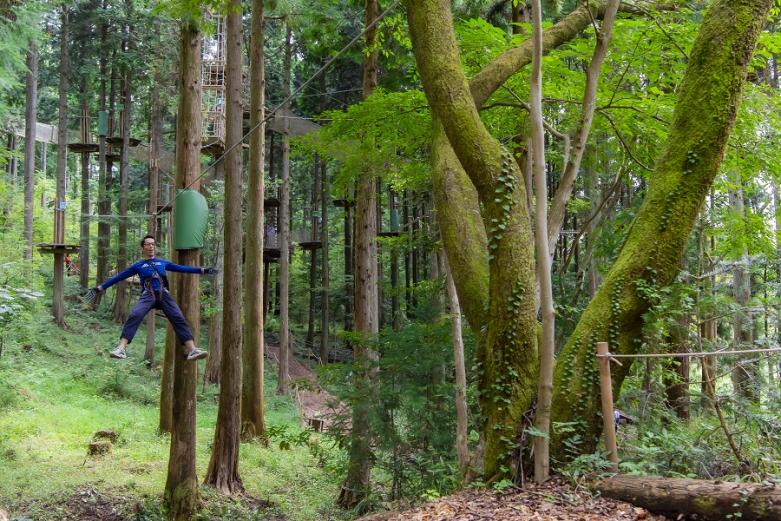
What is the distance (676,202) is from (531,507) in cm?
260

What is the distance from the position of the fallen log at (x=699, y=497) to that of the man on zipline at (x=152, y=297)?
4293 mm

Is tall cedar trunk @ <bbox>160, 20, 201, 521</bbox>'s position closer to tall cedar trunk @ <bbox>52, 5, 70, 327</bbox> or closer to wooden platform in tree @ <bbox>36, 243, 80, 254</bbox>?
wooden platform in tree @ <bbox>36, 243, 80, 254</bbox>

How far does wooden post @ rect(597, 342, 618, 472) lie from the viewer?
190 inches

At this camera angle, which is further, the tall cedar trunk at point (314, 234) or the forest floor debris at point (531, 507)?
the tall cedar trunk at point (314, 234)

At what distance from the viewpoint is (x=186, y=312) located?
320 inches

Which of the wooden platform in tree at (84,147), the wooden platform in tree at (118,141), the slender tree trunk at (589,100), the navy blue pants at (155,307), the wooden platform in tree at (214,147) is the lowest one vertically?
the navy blue pants at (155,307)

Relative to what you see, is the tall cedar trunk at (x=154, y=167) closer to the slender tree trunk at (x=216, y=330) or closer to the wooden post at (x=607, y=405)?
the slender tree trunk at (x=216, y=330)

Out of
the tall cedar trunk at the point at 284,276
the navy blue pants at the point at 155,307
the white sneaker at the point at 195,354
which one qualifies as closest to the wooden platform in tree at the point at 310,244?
the tall cedar trunk at the point at 284,276

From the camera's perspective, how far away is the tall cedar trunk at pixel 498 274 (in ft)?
17.3

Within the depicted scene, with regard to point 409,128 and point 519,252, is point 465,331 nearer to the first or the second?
point 409,128

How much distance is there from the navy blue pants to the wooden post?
448cm

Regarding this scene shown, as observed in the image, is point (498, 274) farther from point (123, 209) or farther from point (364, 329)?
point (123, 209)

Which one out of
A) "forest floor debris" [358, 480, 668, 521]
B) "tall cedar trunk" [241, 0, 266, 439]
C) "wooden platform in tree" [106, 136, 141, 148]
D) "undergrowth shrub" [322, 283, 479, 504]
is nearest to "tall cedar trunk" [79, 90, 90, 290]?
"wooden platform in tree" [106, 136, 141, 148]

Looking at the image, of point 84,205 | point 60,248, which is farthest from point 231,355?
point 84,205
